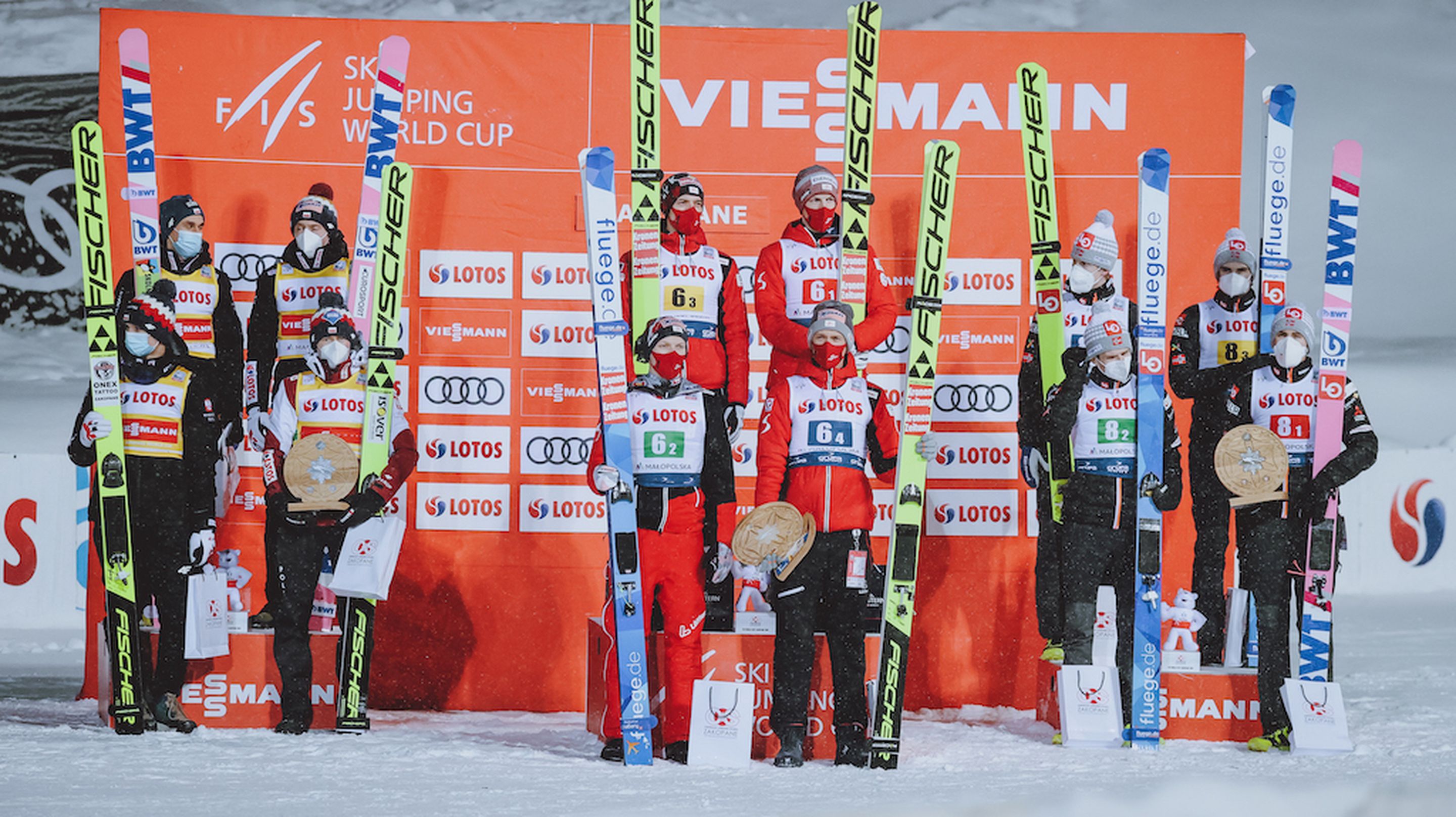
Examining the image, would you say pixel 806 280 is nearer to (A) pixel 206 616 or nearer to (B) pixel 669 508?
(B) pixel 669 508

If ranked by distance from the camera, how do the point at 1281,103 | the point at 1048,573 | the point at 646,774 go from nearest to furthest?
the point at 646,774 → the point at 1281,103 → the point at 1048,573

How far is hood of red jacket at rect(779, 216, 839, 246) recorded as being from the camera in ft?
20.7

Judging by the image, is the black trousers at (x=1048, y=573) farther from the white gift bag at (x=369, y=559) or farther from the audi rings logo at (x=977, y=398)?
the white gift bag at (x=369, y=559)

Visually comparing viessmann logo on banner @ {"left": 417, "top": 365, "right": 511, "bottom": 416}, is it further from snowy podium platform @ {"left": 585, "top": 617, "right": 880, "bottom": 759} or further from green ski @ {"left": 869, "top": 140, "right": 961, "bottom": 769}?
green ski @ {"left": 869, "top": 140, "right": 961, "bottom": 769}

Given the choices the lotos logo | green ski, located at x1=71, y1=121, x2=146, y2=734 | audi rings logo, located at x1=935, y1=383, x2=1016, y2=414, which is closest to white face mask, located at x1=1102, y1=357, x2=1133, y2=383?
audi rings logo, located at x1=935, y1=383, x2=1016, y2=414

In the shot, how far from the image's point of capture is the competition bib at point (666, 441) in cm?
579

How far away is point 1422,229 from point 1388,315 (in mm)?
867

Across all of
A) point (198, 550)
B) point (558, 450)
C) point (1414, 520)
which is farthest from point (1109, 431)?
point (1414, 520)

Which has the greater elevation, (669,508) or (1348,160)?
(1348,160)

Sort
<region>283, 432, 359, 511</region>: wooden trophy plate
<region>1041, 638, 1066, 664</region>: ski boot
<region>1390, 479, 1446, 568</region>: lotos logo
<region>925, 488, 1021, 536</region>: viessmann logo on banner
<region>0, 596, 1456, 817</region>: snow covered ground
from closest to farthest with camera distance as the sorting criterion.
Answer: <region>0, 596, 1456, 817</region>: snow covered ground → <region>283, 432, 359, 511</region>: wooden trophy plate → <region>1041, 638, 1066, 664</region>: ski boot → <region>925, 488, 1021, 536</region>: viessmann logo on banner → <region>1390, 479, 1446, 568</region>: lotos logo

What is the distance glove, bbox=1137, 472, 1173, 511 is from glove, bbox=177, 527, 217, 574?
13.7 ft

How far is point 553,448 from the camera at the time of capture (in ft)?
23.8

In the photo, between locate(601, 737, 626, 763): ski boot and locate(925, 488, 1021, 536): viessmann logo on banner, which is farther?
locate(925, 488, 1021, 536): viessmann logo on banner

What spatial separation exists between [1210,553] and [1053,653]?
0.91 m
